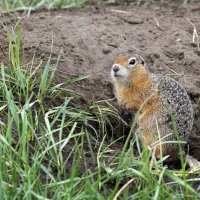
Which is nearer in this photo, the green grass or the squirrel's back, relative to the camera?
the green grass

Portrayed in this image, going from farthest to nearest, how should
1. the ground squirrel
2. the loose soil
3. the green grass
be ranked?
→ the loose soil, the ground squirrel, the green grass

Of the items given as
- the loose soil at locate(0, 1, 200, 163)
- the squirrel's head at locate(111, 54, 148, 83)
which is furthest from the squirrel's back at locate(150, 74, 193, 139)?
the loose soil at locate(0, 1, 200, 163)

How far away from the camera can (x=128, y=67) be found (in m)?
5.60

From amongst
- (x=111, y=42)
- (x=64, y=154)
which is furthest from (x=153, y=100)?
(x=111, y=42)

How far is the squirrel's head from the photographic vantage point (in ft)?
18.1

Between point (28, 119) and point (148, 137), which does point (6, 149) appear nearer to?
point (28, 119)

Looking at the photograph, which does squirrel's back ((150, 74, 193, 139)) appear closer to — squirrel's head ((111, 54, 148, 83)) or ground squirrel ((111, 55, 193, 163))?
ground squirrel ((111, 55, 193, 163))

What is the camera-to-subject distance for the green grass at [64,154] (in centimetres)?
421

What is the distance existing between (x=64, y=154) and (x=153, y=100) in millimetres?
1112

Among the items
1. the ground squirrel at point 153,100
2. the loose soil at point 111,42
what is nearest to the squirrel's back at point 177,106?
the ground squirrel at point 153,100

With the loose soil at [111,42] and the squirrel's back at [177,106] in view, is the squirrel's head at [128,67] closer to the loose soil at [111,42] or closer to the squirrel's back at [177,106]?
the squirrel's back at [177,106]

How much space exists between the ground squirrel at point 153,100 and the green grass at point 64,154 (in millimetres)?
225

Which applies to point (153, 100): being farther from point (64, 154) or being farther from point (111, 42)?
point (111, 42)

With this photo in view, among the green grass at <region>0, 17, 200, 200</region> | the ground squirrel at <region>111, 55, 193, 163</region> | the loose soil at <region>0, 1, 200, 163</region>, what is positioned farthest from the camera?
the loose soil at <region>0, 1, 200, 163</region>
